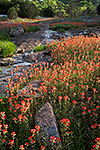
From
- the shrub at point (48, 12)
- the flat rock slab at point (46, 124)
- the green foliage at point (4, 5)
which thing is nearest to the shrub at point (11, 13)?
the green foliage at point (4, 5)

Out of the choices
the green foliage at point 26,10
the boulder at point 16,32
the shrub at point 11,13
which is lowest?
the boulder at point 16,32

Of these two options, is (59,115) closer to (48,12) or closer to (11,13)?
(11,13)

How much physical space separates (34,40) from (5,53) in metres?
3.61

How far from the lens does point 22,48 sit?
9.70 metres

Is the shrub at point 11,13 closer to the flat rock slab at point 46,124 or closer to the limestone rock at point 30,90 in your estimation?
the limestone rock at point 30,90

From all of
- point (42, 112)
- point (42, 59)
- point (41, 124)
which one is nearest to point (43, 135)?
point (41, 124)

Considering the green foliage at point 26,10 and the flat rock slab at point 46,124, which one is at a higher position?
the green foliage at point 26,10

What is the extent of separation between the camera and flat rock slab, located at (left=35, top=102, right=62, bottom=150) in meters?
2.33

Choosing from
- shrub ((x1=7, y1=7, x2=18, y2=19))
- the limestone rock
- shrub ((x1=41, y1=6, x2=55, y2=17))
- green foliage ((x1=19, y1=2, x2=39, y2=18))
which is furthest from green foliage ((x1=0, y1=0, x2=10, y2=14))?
the limestone rock

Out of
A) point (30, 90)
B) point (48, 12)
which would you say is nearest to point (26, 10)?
point (48, 12)

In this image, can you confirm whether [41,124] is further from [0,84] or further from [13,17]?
[13,17]

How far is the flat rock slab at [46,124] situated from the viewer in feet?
7.65

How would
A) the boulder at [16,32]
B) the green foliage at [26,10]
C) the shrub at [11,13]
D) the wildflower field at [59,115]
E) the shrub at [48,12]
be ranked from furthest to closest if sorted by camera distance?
1. the shrub at [48,12]
2. the green foliage at [26,10]
3. the shrub at [11,13]
4. the boulder at [16,32]
5. the wildflower field at [59,115]

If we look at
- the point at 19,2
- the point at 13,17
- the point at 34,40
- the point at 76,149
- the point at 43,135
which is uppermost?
the point at 19,2
